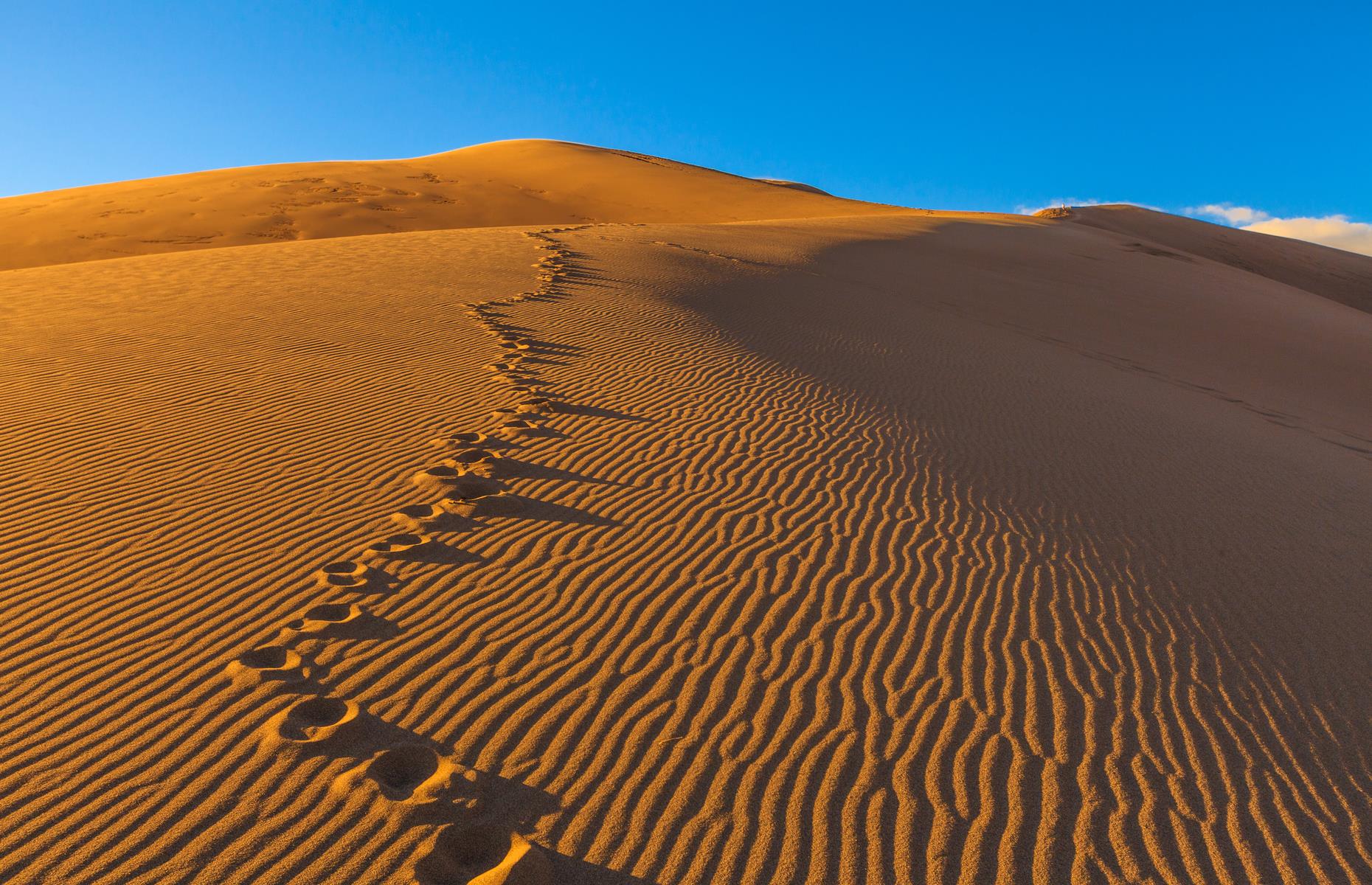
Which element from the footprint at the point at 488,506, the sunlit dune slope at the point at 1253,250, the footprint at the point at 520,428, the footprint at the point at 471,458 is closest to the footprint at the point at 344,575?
the footprint at the point at 488,506

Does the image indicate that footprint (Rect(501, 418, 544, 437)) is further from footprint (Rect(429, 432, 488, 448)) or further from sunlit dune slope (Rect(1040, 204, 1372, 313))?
sunlit dune slope (Rect(1040, 204, 1372, 313))

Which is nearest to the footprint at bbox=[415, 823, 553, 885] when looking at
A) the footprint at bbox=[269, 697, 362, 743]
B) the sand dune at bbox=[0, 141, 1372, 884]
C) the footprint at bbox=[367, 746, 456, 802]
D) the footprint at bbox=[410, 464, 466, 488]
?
the sand dune at bbox=[0, 141, 1372, 884]

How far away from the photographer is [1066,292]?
22.5 metres

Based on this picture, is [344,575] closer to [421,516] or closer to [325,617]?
[325,617]

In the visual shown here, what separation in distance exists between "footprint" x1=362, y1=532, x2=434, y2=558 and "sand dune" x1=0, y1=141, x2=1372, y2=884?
33 millimetres

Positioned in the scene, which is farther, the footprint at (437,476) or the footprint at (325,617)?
the footprint at (437,476)

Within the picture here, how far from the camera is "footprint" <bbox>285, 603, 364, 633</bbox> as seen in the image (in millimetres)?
4539

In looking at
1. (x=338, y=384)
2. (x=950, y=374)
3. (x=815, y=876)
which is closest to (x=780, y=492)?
(x=815, y=876)

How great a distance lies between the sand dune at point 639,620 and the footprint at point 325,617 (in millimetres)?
34

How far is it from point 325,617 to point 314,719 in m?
0.89

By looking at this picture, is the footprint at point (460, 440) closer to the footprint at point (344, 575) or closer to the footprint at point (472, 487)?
the footprint at point (472, 487)

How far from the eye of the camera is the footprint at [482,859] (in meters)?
3.14

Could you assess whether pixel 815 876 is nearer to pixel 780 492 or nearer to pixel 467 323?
pixel 780 492

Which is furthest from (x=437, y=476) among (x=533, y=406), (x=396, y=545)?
(x=533, y=406)
